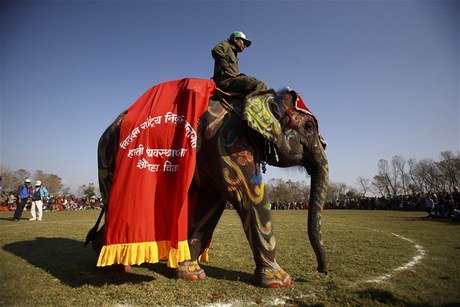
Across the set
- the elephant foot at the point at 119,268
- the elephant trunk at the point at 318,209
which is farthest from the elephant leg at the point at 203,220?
the elephant trunk at the point at 318,209

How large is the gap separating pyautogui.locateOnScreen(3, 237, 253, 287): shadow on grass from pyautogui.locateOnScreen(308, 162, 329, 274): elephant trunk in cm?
105

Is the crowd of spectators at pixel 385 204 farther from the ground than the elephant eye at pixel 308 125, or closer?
closer

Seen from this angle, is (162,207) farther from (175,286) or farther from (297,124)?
(297,124)

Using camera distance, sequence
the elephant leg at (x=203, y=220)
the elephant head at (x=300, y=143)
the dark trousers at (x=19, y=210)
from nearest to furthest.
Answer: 1. the elephant head at (x=300, y=143)
2. the elephant leg at (x=203, y=220)
3. the dark trousers at (x=19, y=210)

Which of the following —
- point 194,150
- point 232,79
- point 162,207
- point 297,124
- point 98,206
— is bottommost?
point 98,206

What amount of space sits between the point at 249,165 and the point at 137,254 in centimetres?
185

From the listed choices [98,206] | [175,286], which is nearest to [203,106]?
[175,286]

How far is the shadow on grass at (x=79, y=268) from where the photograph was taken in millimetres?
4234

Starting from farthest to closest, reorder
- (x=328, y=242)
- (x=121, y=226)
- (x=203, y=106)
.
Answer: (x=328, y=242), (x=203, y=106), (x=121, y=226)

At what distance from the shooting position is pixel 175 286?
13.0ft

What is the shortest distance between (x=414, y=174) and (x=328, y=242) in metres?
86.1

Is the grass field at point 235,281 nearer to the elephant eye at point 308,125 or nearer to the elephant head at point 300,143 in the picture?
the elephant head at point 300,143

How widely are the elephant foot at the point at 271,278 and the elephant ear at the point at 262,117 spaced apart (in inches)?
69.0

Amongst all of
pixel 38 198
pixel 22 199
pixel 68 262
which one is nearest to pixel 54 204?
pixel 22 199
